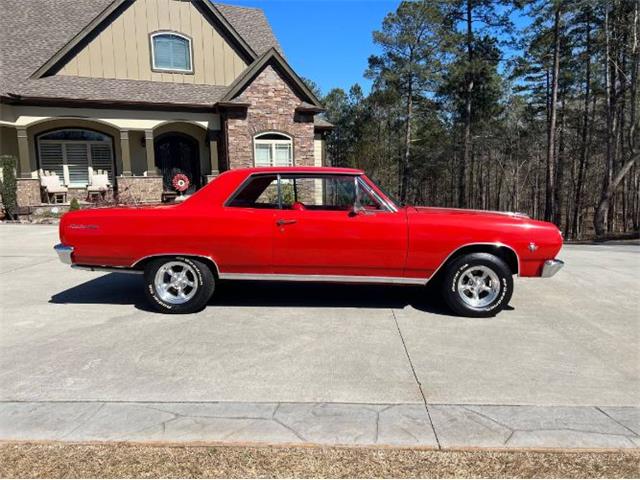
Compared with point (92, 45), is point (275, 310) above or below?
below

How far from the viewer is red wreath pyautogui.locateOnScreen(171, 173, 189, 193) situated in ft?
56.4

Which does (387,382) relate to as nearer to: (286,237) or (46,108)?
(286,237)

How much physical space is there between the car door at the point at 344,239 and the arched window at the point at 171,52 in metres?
15.4

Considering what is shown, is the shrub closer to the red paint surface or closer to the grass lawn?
the red paint surface

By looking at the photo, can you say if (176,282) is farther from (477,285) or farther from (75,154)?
(75,154)

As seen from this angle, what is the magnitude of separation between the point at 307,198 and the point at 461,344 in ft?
7.75

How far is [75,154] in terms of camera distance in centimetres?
1747

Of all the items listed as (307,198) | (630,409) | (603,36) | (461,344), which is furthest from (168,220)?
(603,36)

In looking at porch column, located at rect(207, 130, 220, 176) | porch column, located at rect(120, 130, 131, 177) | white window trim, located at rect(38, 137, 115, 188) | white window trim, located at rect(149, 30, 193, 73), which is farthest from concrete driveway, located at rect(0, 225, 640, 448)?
white window trim, located at rect(149, 30, 193, 73)

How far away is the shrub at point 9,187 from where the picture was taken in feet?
48.0

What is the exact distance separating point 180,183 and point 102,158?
345cm

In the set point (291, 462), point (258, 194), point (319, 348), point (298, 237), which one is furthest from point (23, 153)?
point (291, 462)

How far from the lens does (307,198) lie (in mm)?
5441

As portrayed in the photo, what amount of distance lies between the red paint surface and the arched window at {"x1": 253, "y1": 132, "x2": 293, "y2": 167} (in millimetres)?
12228
